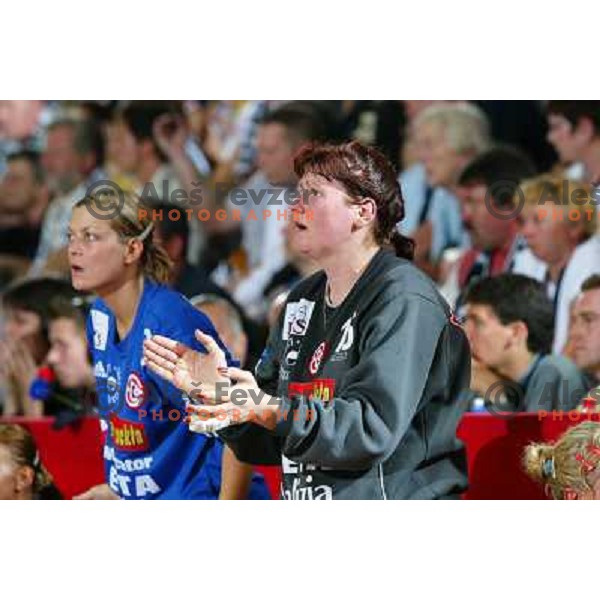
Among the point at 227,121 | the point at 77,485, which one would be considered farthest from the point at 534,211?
the point at 77,485

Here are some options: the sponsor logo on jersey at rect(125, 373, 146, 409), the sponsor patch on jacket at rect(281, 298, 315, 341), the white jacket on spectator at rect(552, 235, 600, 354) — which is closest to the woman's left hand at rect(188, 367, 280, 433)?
the sponsor patch on jacket at rect(281, 298, 315, 341)

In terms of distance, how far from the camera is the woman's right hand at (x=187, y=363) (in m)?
2.91

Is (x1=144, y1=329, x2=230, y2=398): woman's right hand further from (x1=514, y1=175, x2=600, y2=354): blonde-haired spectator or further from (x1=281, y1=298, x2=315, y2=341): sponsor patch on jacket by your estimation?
(x1=514, y1=175, x2=600, y2=354): blonde-haired spectator

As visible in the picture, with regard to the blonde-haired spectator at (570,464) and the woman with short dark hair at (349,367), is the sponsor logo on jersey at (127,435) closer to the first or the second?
the woman with short dark hair at (349,367)

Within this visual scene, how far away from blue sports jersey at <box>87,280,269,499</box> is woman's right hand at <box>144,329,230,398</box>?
0.22ft

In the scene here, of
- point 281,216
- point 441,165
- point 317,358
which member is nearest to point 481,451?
point 317,358

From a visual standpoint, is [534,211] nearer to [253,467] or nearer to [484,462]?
[484,462]

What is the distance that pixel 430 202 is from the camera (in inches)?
160

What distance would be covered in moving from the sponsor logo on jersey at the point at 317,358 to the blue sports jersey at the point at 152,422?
12.2 inches

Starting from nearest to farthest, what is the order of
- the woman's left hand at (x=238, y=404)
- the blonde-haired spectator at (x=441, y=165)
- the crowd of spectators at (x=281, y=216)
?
the woman's left hand at (x=238, y=404) < the crowd of spectators at (x=281, y=216) < the blonde-haired spectator at (x=441, y=165)

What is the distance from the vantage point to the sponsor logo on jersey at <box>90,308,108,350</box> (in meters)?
3.35

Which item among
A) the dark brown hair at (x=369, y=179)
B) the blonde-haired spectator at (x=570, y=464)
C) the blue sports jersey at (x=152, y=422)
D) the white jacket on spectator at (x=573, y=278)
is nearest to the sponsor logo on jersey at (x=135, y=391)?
the blue sports jersey at (x=152, y=422)

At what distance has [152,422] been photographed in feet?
10.7

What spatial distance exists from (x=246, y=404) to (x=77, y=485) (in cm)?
85
